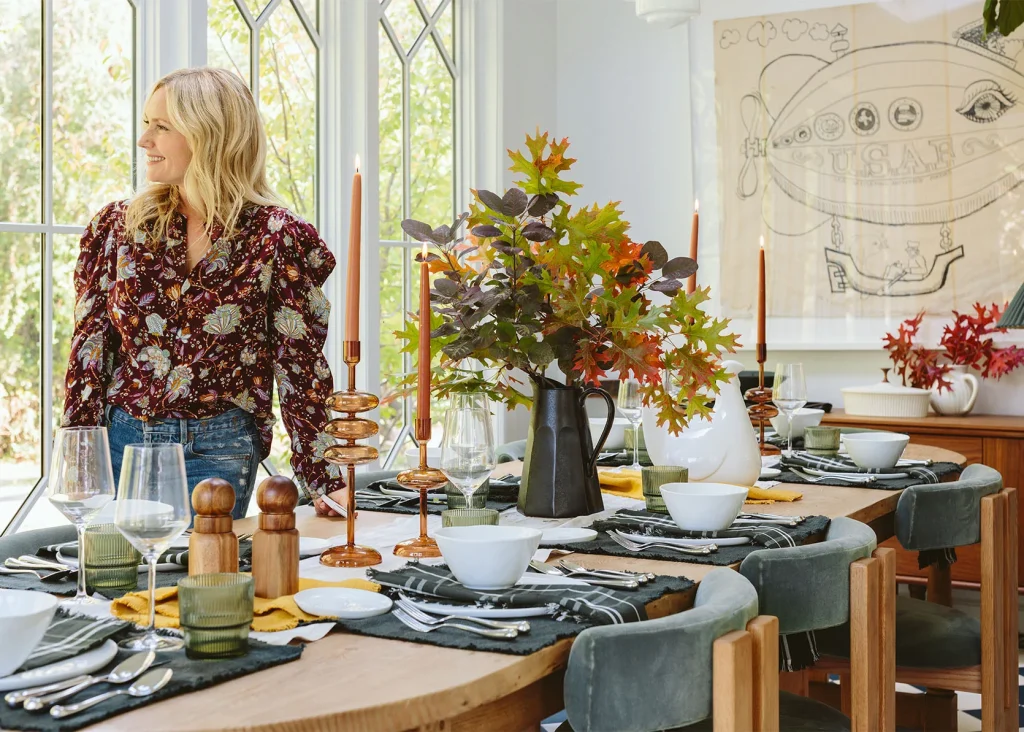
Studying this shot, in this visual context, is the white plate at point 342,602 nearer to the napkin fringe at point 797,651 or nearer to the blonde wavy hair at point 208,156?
the napkin fringe at point 797,651

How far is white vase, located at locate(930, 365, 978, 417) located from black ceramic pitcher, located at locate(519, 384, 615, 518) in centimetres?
243

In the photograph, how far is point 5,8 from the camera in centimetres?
284

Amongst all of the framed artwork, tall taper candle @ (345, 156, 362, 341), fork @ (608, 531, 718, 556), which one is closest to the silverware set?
tall taper candle @ (345, 156, 362, 341)

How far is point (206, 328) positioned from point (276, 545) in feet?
2.99

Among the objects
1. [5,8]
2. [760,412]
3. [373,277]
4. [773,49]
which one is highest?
[773,49]

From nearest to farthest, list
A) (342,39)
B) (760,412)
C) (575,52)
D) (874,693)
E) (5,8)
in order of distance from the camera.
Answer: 1. (874,693)
2. (760,412)
3. (5,8)
4. (342,39)
5. (575,52)

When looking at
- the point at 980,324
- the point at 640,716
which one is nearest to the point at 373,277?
the point at 980,324

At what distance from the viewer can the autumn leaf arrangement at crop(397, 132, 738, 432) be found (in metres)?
1.89

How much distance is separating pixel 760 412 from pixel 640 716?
1548 mm

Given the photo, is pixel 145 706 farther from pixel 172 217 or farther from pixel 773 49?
pixel 773 49

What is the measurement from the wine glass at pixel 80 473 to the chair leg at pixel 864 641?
3.13ft

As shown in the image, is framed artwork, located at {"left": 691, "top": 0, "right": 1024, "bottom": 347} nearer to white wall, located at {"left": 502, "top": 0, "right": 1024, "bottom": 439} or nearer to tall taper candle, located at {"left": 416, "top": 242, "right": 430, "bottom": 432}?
white wall, located at {"left": 502, "top": 0, "right": 1024, "bottom": 439}

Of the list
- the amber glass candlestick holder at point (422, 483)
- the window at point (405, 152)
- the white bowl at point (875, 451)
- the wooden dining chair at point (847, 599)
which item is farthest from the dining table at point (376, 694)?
the window at point (405, 152)

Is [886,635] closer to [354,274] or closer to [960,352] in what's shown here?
[354,274]
